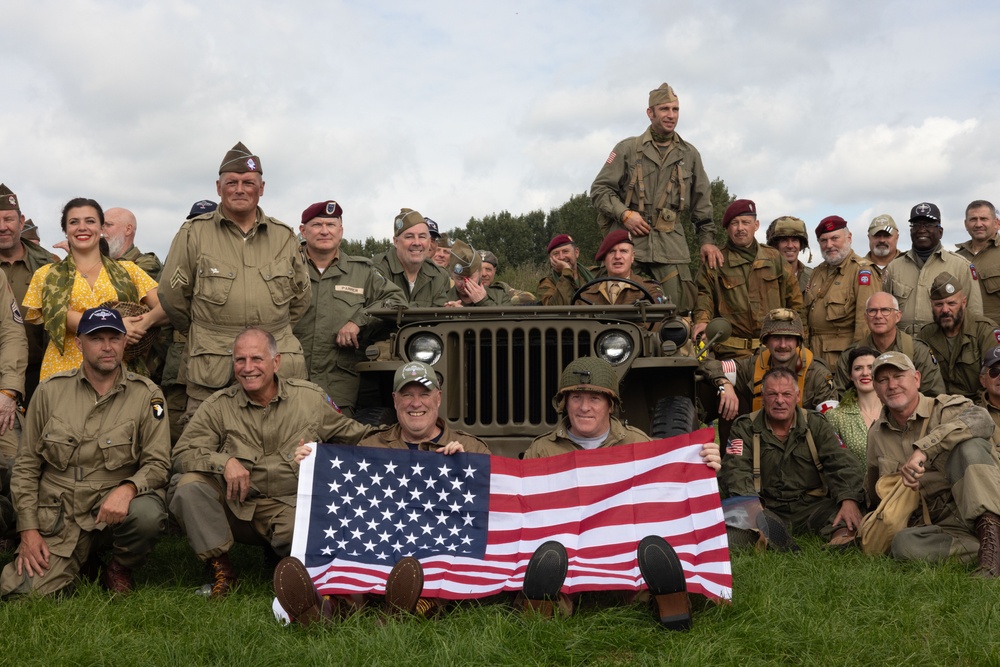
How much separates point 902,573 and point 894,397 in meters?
1.04

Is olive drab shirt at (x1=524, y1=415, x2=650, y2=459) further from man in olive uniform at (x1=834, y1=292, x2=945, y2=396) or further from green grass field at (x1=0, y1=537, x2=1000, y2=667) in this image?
man in olive uniform at (x1=834, y1=292, x2=945, y2=396)

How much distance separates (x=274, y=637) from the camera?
4.36 meters

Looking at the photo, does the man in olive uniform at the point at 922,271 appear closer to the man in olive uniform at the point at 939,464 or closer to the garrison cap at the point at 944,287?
the garrison cap at the point at 944,287

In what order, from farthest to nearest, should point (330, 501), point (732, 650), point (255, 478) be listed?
point (255, 478) → point (330, 501) → point (732, 650)

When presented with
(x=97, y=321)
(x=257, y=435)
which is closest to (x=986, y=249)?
(x=257, y=435)

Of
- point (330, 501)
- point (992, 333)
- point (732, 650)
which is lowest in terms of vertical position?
point (732, 650)

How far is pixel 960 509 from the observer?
550 cm

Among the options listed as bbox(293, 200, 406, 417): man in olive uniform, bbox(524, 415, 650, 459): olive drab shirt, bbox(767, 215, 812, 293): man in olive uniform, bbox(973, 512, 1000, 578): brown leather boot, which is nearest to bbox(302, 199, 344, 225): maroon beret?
bbox(293, 200, 406, 417): man in olive uniform

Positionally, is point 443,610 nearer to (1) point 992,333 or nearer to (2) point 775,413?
(2) point 775,413

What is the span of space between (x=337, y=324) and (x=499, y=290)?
2798mm

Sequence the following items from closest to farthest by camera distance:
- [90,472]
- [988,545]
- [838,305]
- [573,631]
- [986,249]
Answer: [573,631] → [988,545] → [90,472] → [838,305] → [986,249]

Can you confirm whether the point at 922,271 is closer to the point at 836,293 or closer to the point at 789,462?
the point at 836,293

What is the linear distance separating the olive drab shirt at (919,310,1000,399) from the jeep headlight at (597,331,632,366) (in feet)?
9.78

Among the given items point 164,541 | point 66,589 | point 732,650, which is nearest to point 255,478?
point 66,589
